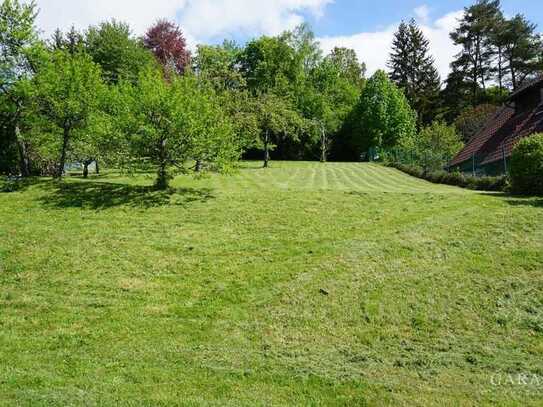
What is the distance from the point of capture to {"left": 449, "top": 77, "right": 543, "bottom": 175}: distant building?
2220cm

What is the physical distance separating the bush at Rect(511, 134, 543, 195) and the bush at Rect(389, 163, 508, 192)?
6.21 feet

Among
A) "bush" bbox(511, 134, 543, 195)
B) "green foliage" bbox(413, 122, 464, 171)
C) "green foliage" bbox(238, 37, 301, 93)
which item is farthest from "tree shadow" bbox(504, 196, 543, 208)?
"green foliage" bbox(238, 37, 301, 93)

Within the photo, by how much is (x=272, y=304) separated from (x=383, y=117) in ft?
138

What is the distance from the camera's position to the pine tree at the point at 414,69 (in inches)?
2271

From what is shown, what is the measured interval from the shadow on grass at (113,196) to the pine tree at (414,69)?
158 feet

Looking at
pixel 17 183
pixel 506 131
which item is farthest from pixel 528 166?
pixel 17 183

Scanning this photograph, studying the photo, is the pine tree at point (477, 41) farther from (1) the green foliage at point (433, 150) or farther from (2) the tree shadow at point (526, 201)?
(2) the tree shadow at point (526, 201)

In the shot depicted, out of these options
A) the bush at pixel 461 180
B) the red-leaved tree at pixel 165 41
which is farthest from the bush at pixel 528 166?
the red-leaved tree at pixel 165 41

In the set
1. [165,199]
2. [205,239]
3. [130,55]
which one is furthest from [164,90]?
[130,55]

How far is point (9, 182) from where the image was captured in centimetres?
1588

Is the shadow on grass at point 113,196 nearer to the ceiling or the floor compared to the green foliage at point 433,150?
nearer to the floor

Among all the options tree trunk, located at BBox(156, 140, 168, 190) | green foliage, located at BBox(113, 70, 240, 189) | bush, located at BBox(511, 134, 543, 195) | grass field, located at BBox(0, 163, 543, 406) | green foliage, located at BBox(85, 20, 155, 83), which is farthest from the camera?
green foliage, located at BBox(85, 20, 155, 83)

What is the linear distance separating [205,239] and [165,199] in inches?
162

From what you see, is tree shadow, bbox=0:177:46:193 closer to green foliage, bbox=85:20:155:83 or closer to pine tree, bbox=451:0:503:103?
green foliage, bbox=85:20:155:83
